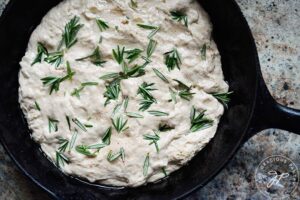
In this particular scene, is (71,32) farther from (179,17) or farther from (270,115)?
(270,115)

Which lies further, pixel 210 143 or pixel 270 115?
pixel 210 143

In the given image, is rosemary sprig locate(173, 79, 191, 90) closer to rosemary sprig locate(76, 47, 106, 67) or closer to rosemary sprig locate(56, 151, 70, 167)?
rosemary sprig locate(76, 47, 106, 67)

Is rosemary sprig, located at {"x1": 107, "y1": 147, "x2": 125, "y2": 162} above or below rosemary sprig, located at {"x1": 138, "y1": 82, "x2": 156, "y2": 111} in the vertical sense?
below

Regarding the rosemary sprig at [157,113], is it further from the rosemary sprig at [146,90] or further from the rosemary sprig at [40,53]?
the rosemary sprig at [40,53]

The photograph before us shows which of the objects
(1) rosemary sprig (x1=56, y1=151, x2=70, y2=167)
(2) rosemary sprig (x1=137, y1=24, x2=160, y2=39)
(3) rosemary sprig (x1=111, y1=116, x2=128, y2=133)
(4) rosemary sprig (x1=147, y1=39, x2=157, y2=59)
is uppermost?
(2) rosemary sprig (x1=137, y1=24, x2=160, y2=39)

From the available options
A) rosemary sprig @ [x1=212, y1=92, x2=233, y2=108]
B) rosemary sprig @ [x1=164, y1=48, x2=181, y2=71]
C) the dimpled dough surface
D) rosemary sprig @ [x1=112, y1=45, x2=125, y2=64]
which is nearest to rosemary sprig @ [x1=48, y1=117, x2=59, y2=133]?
the dimpled dough surface

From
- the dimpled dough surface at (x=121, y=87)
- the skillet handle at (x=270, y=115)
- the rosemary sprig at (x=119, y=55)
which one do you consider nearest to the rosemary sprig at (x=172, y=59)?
the dimpled dough surface at (x=121, y=87)

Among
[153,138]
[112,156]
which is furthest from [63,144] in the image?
[153,138]
